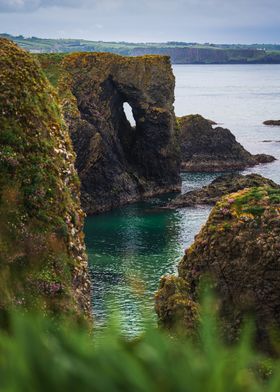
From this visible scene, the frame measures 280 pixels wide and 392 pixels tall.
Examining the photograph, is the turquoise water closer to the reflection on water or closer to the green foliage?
the reflection on water

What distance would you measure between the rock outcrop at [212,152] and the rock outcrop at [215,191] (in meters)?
28.4

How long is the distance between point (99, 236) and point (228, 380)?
240 ft

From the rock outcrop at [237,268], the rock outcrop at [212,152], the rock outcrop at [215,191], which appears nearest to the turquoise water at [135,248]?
the rock outcrop at [215,191]

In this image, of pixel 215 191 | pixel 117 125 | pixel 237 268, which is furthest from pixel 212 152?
pixel 237 268

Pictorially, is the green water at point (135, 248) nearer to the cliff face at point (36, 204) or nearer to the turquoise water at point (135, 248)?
the turquoise water at point (135, 248)

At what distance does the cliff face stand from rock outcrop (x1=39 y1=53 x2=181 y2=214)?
187 feet

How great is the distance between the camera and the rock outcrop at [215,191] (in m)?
91.0

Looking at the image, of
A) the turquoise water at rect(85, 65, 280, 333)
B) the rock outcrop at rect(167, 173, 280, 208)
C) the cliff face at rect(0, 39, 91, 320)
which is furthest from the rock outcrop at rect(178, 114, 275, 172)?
the cliff face at rect(0, 39, 91, 320)

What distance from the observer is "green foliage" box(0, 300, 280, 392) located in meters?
3.99

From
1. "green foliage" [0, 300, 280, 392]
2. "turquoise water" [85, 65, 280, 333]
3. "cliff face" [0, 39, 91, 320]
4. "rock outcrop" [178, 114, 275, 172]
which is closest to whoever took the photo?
"green foliage" [0, 300, 280, 392]

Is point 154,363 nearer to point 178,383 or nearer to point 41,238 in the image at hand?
point 178,383

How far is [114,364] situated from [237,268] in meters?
33.4

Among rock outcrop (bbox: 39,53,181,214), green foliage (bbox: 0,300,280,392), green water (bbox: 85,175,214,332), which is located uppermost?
green foliage (bbox: 0,300,280,392)

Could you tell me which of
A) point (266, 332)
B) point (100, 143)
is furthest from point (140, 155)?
point (266, 332)
